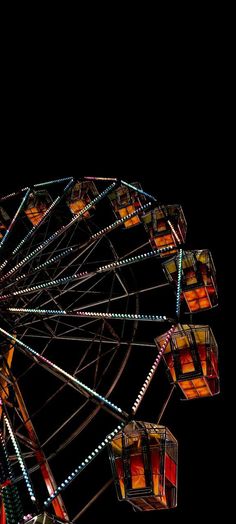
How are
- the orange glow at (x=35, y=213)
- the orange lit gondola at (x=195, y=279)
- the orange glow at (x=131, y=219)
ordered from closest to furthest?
the orange lit gondola at (x=195, y=279) < the orange glow at (x=131, y=219) < the orange glow at (x=35, y=213)

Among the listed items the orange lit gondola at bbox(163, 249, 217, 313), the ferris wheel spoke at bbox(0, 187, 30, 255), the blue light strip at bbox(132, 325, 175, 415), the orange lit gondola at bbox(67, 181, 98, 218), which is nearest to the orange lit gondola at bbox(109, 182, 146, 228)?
the orange lit gondola at bbox(67, 181, 98, 218)

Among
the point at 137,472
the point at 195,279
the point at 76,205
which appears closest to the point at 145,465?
the point at 137,472

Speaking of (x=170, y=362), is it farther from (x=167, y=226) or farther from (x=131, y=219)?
(x=131, y=219)

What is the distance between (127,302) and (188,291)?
1.01 metres

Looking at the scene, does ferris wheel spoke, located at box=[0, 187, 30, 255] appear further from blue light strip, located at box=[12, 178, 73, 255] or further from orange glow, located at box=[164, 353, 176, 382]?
orange glow, located at box=[164, 353, 176, 382]

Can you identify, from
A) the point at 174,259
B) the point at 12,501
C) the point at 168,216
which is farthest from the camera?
the point at 168,216

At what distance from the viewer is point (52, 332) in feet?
30.2

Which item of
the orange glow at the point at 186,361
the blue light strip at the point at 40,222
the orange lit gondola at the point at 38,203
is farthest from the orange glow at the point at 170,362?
the orange lit gondola at the point at 38,203

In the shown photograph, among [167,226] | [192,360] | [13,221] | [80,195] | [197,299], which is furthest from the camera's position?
[80,195]

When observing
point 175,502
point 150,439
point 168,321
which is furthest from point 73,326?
point 175,502

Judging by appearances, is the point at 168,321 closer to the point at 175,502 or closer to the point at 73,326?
the point at 73,326

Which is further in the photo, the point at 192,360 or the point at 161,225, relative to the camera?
the point at 161,225

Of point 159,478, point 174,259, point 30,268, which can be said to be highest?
point 30,268

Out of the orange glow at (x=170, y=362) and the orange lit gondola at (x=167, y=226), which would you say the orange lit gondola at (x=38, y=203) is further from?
the orange glow at (x=170, y=362)
